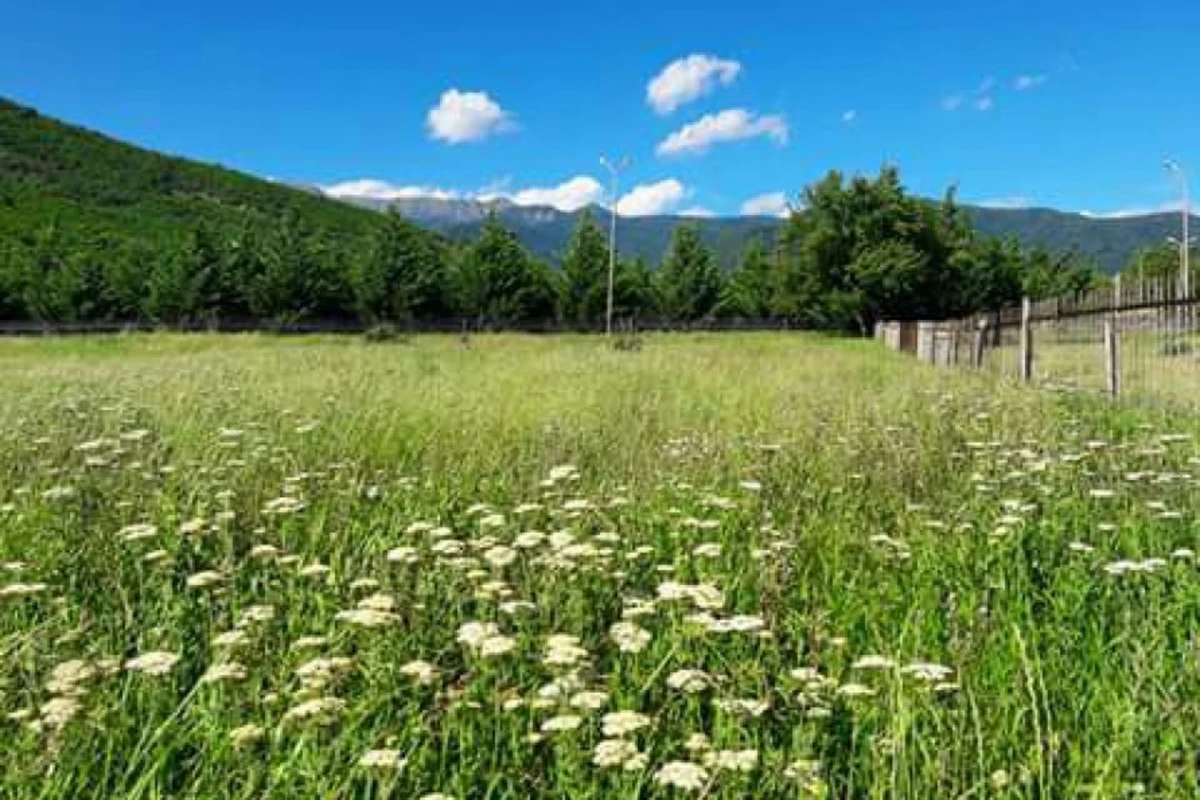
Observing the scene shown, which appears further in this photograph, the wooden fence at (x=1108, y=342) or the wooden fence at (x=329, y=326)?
the wooden fence at (x=329, y=326)

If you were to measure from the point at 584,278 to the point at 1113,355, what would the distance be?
49.5m

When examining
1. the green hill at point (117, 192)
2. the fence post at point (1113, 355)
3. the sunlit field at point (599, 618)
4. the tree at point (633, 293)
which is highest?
the green hill at point (117, 192)

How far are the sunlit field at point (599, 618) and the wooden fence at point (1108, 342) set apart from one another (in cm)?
441

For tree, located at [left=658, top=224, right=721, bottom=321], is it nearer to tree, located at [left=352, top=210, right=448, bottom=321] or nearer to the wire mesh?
tree, located at [left=352, top=210, right=448, bottom=321]

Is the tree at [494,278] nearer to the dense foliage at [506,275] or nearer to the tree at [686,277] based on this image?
the dense foliage at [506,275]

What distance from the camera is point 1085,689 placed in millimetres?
2359

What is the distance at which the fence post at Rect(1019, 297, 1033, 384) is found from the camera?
13375mm

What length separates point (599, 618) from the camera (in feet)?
8.88

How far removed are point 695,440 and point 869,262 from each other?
160ft

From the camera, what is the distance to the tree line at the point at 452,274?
52156 mm

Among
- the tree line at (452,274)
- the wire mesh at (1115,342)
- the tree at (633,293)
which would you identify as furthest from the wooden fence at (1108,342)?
the tree at (633,293)

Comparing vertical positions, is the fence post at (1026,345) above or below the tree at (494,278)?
below

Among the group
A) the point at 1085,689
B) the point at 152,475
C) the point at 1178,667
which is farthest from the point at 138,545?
the point at 1178,667

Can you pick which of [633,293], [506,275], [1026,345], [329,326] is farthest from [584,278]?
[1026,345]
